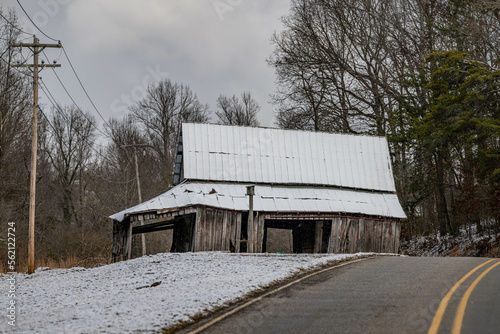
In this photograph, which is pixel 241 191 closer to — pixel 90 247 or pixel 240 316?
pixel 90 247

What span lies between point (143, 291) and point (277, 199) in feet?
50.3

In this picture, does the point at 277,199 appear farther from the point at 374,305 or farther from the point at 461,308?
the point at 461,308

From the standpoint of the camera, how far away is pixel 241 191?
26984 mm

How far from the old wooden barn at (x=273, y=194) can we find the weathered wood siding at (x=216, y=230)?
0.05 meters

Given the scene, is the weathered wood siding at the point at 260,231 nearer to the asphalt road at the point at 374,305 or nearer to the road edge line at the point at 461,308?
the asphalt road at the point at 374,305

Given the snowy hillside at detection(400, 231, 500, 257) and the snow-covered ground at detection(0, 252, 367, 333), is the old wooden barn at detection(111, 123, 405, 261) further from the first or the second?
the snow-covered ground at detection(0, 252, 367, 333)

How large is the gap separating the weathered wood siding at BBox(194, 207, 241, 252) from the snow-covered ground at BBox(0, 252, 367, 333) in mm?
4860

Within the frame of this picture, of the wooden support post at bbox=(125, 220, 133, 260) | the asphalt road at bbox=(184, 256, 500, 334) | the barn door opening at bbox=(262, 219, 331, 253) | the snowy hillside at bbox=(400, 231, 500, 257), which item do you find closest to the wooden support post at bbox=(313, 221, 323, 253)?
the barn door opening at bbox=(262, 219, 331, 253)

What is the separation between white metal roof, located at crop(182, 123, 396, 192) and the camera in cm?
2811

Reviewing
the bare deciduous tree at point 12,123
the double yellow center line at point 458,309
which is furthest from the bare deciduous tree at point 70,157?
the double yellow center line at point 458,309

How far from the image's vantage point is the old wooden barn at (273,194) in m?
24.8

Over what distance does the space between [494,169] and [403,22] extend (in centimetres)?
1801

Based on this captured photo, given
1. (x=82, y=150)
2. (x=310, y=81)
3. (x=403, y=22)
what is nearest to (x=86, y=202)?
(x=82, y=150)

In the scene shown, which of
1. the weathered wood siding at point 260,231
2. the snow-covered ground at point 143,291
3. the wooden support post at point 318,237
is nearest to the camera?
the snow-covered ground at point 143,291
